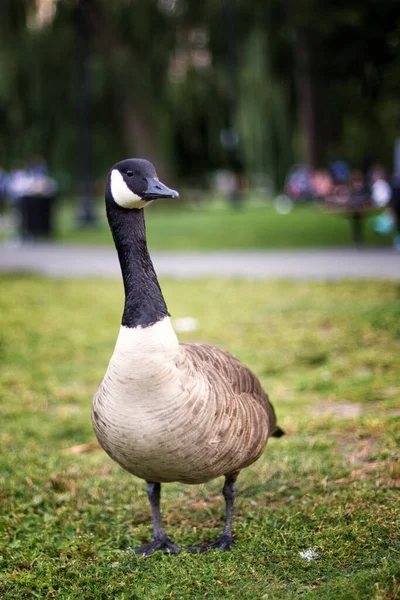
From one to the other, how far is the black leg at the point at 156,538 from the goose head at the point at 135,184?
134 cm

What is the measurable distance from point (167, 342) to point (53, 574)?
118cm

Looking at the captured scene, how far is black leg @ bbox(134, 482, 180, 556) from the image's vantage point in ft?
11.5

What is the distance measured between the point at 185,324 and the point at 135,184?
510 centimetres

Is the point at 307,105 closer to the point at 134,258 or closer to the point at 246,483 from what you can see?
the point at 246,483

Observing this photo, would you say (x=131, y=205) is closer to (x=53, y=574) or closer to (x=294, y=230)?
(x=53, y=574)

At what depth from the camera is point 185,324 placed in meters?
8.26

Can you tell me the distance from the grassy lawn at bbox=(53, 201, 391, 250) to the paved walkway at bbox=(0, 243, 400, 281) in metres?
1.27

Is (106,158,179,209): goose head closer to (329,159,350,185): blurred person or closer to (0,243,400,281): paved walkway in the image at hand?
(0,243,400,281): paved walkway

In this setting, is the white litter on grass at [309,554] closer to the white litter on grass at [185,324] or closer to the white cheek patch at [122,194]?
the white cheek patch at [122,194]

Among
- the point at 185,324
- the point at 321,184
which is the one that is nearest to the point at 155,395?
the point at 185,324

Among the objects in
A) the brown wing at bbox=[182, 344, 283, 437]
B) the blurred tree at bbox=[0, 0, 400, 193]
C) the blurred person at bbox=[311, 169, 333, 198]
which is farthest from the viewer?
the blurred person at bbox=[311, 169, 333, 198]

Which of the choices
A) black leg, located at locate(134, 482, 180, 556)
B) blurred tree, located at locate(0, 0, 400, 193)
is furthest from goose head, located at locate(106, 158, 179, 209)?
blurred tree, located at locate(0, 0, 400, 193)

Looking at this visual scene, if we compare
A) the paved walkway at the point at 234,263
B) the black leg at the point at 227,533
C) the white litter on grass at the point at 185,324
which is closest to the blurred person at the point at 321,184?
the paved walkway at the point at 234,263

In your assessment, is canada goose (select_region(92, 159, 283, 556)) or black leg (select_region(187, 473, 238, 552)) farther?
black leg (select_region(187, 473, 238, 552))
